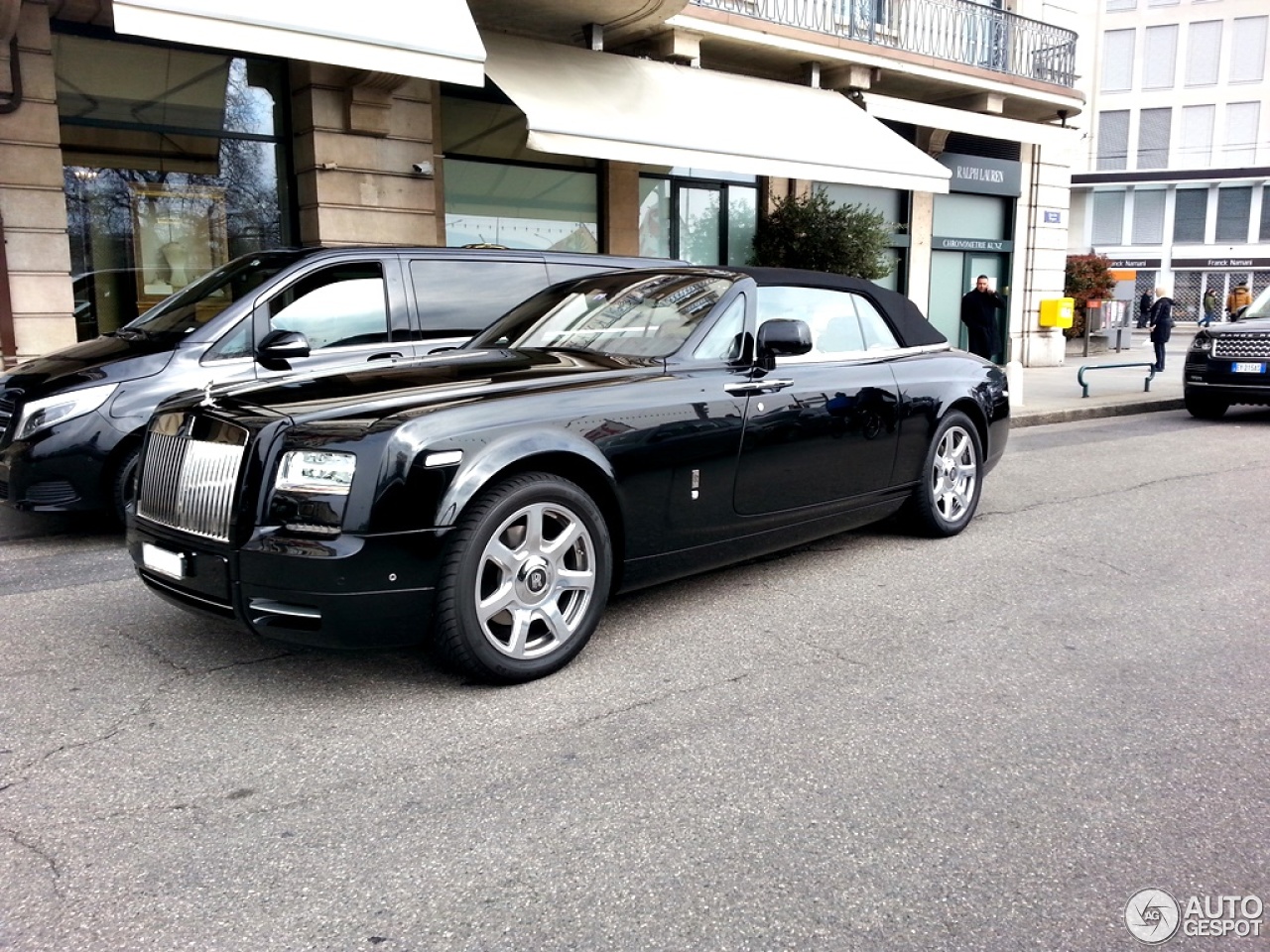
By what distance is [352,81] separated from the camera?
1190cm

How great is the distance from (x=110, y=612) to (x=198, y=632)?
662 mm

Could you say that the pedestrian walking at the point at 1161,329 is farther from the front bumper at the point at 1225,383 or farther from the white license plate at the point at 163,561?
the white license plate at the point at 163,561

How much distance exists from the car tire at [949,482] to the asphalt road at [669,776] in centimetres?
94

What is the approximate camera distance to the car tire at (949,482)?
611 cm

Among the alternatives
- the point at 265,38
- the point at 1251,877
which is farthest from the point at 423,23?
the point at 1251,877

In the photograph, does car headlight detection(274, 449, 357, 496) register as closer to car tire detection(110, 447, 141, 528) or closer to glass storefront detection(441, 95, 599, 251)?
car tire detection(110, 447, 141, 528)

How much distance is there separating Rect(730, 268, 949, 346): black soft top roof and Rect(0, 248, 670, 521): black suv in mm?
2325

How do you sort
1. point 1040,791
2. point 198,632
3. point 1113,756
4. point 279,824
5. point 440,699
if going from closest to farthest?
point 279,824 < point 1040,791 < point 1113,756 < point 440,699 < point 198,632

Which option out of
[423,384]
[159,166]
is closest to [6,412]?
[423,384]

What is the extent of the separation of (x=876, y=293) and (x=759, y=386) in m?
1.58

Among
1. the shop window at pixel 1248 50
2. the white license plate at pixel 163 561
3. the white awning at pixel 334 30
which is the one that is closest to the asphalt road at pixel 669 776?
the white license plate at pixel 163 561

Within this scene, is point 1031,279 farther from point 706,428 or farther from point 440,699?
point 440,699

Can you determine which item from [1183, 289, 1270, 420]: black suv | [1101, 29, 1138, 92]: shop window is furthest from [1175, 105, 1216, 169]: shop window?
[1183, 289, 1270, 420]: black suv

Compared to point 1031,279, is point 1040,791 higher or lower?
lower
